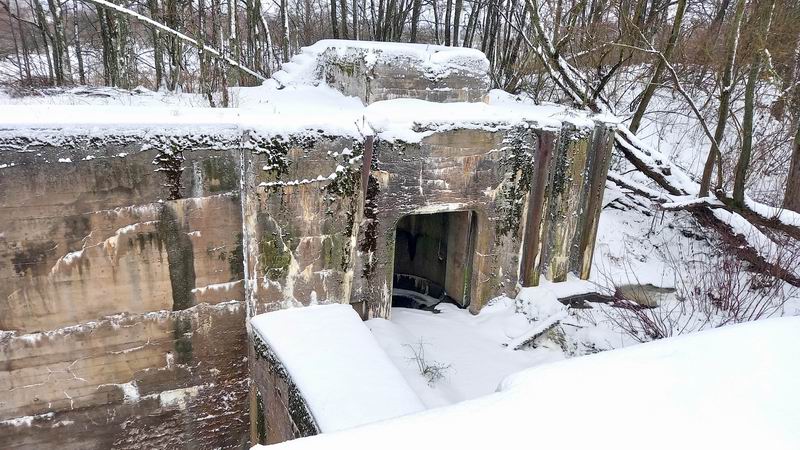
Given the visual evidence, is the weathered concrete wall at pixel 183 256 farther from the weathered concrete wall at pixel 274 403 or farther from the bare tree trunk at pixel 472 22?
the bare tree trunk at pixel 472 22

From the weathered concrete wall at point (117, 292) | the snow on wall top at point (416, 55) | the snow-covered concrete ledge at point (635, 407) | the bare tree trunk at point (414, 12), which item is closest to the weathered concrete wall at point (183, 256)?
the weathered concrete wall at point (117, 292)

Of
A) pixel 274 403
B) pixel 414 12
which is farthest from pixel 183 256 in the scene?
→ pixel 414 12

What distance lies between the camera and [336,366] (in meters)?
4.52

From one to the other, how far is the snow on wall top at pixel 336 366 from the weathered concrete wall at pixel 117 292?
74cm

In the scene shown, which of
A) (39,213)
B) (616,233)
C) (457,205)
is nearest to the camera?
(39,213)

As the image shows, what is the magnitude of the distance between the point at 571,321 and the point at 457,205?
2.47 m

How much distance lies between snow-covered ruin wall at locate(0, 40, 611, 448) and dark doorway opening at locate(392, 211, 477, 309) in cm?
71

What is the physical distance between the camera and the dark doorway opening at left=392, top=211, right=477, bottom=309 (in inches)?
294

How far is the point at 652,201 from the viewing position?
10.3m

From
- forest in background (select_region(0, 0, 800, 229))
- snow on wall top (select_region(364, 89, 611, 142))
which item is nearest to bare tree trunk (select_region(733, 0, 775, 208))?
forest in background (select_region(0, 0, 800, 229))

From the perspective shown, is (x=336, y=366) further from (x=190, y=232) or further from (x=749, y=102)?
(x=749, y=102)

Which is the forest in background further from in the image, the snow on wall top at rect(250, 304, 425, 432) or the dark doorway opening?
the dark doorway opening

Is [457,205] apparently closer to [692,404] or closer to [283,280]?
[283,280]

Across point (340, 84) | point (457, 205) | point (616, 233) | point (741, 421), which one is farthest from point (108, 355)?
point (616, 233)
